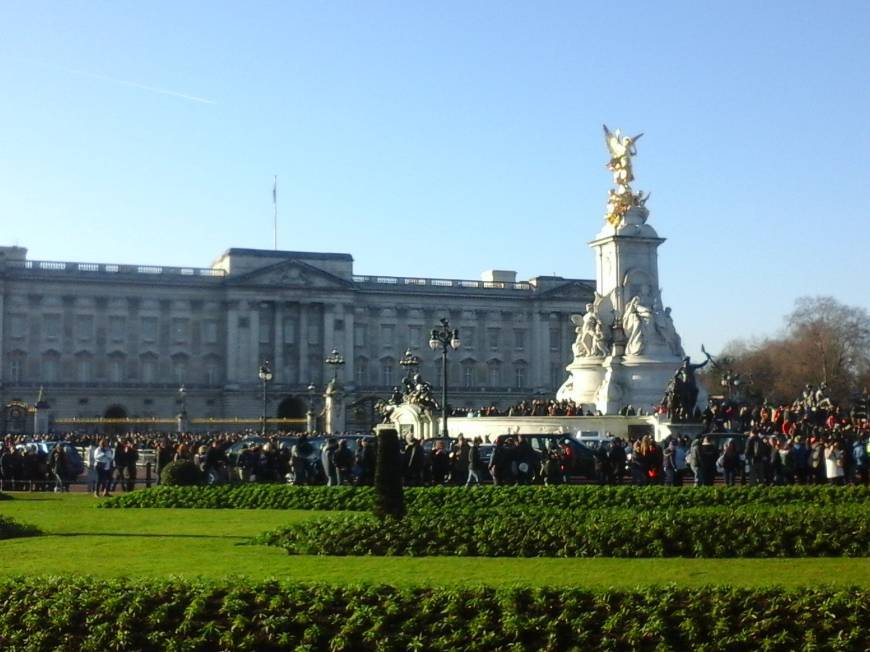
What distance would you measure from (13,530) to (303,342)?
80617mm

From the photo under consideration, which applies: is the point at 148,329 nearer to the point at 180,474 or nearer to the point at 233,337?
the point at 233,337

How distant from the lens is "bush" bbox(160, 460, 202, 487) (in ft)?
93.6

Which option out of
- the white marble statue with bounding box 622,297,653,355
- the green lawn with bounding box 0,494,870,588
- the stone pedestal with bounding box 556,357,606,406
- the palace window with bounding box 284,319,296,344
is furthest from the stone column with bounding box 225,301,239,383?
the green lawn with bounding box 0,494,870,588

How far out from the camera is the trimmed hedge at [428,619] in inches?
422

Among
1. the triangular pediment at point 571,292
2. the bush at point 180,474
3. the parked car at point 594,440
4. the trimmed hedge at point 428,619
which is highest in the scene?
the triangular pediment at point 571,292

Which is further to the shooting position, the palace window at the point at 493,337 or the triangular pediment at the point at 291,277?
the palace window at the point at 493,337

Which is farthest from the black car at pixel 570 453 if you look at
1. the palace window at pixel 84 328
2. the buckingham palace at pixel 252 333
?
the palace window at pixel 84 328

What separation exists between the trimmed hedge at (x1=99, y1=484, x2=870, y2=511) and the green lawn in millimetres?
4340

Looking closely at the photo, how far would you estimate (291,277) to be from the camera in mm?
99312

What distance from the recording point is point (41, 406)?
237 feet

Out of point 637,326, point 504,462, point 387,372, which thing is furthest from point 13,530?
point 387,372

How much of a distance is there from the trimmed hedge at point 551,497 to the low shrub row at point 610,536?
419 centimetres

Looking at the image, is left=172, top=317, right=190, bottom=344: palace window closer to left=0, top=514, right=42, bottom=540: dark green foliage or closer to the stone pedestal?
the stone pedestal

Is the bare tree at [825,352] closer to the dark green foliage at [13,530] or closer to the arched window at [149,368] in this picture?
the arched window at [149,368]
